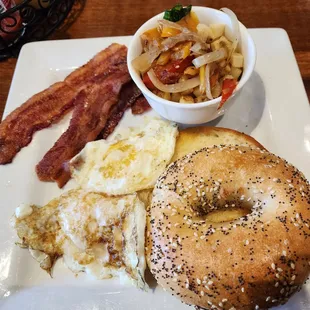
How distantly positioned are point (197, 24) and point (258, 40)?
2.08 ft

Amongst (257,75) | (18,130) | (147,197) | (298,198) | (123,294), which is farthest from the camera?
(257,75)

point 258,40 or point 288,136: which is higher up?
point 258,40

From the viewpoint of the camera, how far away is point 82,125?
7.37 feet

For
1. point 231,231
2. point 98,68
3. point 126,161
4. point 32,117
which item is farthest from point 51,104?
point 231,231

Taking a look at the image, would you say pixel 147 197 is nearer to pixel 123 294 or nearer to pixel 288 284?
pixel 123 294

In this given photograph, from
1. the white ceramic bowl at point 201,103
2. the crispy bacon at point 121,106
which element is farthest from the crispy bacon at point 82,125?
the white ceramic bowl at point 201,103

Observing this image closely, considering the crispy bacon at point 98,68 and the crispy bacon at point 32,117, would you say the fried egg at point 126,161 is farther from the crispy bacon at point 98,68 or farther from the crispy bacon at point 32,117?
the crispy bacon at point 98,68

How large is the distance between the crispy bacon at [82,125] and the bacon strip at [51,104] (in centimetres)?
7

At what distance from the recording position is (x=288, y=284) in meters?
1.47

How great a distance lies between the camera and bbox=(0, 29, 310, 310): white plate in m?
1.76

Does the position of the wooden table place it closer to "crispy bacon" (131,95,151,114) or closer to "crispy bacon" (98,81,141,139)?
"crispy bacon" (98,81,141,139)

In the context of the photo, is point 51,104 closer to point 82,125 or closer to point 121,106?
point 82,125

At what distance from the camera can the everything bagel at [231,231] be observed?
1445 millimetres

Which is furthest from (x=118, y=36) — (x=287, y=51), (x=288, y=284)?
(x=288, y=284)
